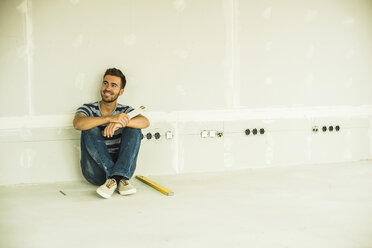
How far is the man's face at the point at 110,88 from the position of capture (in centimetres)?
327

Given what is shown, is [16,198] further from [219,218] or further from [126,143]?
[219,218]

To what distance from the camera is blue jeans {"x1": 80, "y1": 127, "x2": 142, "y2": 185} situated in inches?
119

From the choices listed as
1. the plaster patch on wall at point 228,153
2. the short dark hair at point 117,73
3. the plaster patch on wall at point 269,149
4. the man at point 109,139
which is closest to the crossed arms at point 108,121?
the man at point 109,139

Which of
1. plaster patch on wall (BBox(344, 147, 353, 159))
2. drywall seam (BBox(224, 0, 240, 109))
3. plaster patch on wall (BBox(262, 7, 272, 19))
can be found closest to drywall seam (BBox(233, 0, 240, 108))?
drywall seam (BBox(224, 0, 240, 109))

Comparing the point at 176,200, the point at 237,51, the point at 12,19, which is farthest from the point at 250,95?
the point at 12,19

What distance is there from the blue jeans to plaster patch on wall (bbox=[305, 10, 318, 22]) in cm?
211

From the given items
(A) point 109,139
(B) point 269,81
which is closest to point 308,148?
(B) point 269,81

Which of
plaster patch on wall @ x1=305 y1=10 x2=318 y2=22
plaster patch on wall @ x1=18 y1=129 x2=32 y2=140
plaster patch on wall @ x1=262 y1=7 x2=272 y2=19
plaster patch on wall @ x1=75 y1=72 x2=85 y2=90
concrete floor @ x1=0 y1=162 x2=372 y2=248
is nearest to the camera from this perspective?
concrete floor @ x1=0 y1=162 x2=372 y2=248

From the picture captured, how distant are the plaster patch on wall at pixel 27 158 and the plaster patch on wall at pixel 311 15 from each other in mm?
2848

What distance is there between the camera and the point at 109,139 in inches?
131

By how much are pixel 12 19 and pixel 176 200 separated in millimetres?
1962

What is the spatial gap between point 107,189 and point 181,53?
1.48 metres

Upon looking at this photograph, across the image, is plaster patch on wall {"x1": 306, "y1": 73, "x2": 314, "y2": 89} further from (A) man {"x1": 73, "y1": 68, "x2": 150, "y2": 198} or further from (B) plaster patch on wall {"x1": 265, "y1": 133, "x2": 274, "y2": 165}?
(A) man {"x1": 73, "y1": 68, "x2": 150, "y2": 198}

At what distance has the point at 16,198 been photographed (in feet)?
9.76
